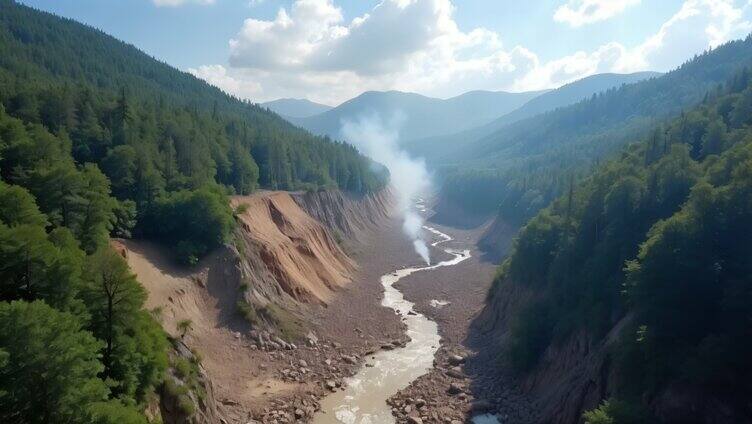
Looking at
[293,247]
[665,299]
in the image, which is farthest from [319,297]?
[665,299]

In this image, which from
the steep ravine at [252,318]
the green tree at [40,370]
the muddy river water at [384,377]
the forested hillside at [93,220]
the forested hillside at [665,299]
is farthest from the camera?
the muddy river water at [384,377]

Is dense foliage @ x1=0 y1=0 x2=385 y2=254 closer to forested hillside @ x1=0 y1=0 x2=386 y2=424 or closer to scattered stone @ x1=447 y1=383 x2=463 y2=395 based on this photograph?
forested hillside @ x1=0 y1=0 x2=386 y2=424

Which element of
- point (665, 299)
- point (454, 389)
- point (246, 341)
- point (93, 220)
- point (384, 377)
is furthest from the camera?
point (246, 341)

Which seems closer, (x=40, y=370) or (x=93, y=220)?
(x=40, y=370)

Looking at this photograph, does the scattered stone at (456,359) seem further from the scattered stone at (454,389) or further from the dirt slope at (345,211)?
the dirt slope at (345,211)

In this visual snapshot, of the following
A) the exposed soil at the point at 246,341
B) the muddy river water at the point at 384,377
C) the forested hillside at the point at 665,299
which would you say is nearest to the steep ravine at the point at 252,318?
the exposed soil at the point at 246,341

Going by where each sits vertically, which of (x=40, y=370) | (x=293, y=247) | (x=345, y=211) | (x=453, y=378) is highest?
(x=40, y=370)

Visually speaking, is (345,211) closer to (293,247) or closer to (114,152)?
(293,247)
